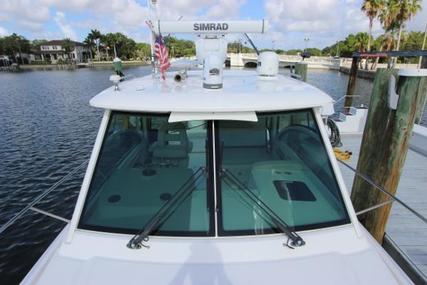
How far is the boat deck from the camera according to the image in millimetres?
4242

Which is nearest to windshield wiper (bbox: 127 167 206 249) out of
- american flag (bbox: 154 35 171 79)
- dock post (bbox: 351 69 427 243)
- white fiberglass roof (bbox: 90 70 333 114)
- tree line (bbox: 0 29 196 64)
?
white fiberglass roof (bbox: 90 70 333 114)

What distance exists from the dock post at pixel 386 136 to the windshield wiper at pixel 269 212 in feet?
6.66

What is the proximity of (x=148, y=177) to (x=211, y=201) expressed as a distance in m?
0.62

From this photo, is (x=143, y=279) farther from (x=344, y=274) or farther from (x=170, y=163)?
(x=344, y=274)

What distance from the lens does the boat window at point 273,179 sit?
2244 millimetres

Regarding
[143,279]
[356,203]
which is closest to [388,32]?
[356,203]

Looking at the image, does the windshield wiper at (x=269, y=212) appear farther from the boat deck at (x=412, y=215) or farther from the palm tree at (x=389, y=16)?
the palm tree at (x=389, y=16)

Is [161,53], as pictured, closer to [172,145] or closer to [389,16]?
[172,145]

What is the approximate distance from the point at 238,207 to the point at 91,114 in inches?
793

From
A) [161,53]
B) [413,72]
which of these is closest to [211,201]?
[161,53]

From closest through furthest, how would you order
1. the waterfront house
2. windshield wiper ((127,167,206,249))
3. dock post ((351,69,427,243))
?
windshield wiper ((127,167,206,249)) < dock post ((351,69,427,243)) < the waterfront house

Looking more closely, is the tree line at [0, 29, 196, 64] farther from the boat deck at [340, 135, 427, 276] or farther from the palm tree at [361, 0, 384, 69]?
the boat deck at [340, 135, 427, 276]

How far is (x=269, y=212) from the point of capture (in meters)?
2.22

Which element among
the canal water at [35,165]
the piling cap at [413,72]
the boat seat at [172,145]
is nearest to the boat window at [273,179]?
the boat seat at [172,145]
